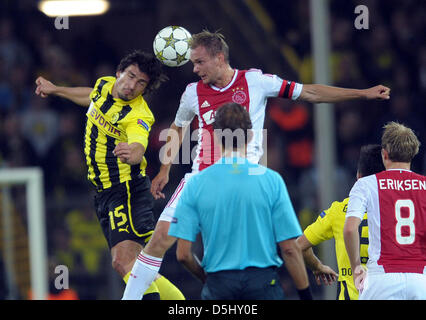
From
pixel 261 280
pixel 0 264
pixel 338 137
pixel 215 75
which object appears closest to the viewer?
pixel 261 280

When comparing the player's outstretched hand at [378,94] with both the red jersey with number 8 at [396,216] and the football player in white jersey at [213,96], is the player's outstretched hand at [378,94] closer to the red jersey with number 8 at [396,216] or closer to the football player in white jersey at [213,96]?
the football player in white jersey at [213,96]

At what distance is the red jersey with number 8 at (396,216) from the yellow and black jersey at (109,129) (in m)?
1.90

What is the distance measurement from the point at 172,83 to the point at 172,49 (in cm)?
538

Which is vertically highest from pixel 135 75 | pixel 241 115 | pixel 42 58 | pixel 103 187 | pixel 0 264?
pixel 42 58

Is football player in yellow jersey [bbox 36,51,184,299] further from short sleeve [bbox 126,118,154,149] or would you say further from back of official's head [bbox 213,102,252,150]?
back of official's head [bbox 213,102,252,150]

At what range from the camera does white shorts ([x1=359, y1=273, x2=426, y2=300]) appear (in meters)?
5.34

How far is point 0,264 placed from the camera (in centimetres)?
888

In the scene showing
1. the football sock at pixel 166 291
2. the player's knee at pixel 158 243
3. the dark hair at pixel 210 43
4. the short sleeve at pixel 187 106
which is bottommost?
the football sock at pixel 166 291

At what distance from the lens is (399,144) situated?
213 inches

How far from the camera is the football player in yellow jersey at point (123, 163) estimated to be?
21.3 ft

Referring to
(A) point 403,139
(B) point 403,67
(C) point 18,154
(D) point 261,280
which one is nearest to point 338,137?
(B) point 403,67

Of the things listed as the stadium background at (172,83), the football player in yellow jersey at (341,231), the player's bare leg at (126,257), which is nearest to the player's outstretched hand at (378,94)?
the football player in yellow jersey at (341,231)

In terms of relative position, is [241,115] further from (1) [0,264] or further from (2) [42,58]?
(2) [42,58]

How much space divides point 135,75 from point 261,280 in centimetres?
227
